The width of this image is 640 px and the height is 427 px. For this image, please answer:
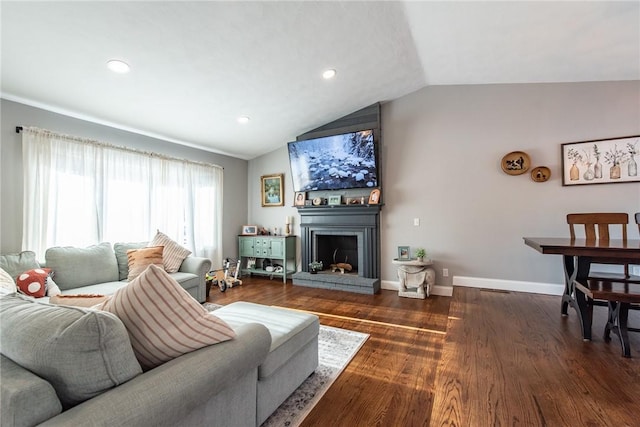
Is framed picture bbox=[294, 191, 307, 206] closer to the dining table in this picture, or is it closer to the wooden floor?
the wooden floor

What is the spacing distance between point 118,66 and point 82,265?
2119mm

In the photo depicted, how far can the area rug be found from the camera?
1665mm

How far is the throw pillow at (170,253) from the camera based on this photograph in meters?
3.67

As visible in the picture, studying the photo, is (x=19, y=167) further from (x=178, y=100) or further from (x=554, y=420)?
(x=554, y=420)

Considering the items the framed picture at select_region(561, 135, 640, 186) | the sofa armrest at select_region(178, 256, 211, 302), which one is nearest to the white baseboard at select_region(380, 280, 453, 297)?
the framed picture at select_region(561, 135, 640, 186)

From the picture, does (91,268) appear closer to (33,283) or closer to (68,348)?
(33,283)

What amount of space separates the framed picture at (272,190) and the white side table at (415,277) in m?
2.59

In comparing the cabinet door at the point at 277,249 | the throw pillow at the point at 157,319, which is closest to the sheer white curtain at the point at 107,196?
the cabinet door at the point at 277,249

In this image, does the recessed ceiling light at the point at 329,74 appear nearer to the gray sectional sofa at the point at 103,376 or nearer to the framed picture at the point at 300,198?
the framed picture at the point at 300,198

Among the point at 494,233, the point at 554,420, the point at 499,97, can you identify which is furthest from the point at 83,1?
the point at 494,233

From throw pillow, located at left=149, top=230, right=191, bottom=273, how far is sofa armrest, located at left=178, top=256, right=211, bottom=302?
0.09 meters

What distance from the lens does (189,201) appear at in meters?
4.65

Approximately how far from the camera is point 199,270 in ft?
12.2

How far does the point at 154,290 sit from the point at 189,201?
3854 millimetres
